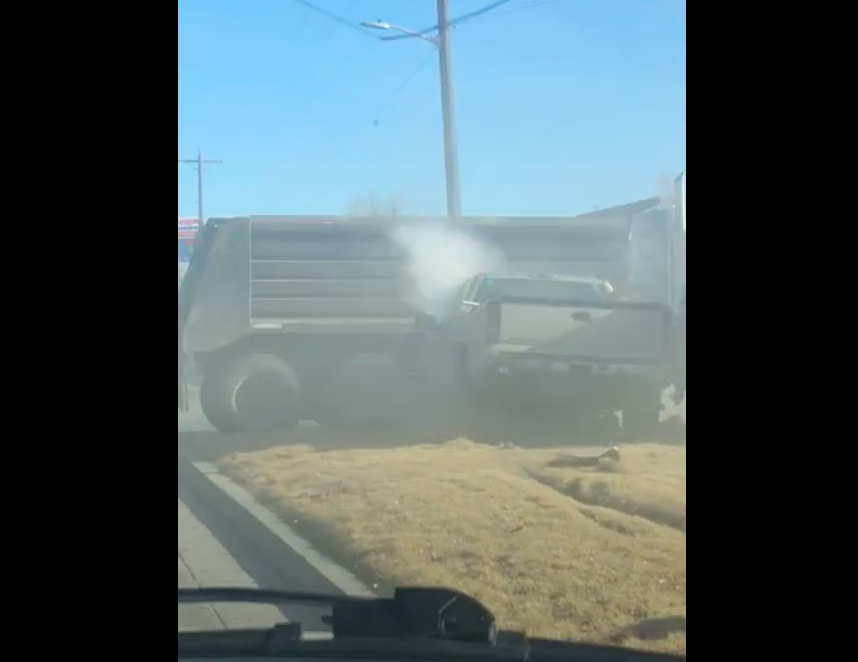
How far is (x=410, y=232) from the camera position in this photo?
16.6ft

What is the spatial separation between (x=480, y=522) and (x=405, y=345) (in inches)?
34.9

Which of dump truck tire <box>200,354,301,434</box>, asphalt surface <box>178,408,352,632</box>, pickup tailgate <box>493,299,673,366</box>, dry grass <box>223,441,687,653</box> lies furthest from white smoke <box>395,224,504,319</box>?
asphalt surface <box>178,408,352,632</box>

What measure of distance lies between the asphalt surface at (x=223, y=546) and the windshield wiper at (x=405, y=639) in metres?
0.47

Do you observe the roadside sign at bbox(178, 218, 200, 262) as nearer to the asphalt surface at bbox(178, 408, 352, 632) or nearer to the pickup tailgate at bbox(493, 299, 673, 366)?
the asphalt surface at bbox(178, 408, 352, 632)

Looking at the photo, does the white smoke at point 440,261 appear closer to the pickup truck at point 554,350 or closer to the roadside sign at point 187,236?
the pickup truck at point 554,350

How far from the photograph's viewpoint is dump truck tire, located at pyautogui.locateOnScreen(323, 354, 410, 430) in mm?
4898

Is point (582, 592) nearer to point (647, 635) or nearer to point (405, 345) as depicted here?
point (647, 635)

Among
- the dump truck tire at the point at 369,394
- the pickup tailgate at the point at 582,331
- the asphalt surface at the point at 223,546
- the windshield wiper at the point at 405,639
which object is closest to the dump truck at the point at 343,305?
the dump truck tire at the point at 369,394

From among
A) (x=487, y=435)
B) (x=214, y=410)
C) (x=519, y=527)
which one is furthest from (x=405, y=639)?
(x=214, y=410)

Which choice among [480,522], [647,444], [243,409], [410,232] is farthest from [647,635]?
[243,409]

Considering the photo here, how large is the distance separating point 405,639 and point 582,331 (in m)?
1.93

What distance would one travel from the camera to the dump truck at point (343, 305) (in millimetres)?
4926
